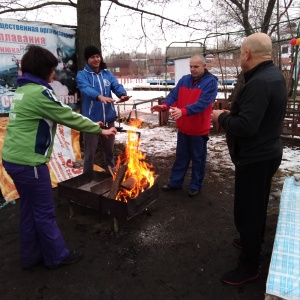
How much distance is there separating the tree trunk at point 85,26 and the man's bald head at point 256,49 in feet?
15.3

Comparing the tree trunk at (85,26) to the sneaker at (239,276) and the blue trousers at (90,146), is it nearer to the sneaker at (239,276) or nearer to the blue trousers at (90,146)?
the blue trousers at (90,146)

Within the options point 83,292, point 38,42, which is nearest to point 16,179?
point 83,292

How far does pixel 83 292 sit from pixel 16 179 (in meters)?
1.32

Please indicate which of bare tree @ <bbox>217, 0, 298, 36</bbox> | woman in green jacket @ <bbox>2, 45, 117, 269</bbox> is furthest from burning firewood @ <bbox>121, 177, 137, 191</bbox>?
bare tree @ <bbox>217, 0, 298, 36</bbox>

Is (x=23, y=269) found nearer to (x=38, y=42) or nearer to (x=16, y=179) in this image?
(x=16, y=179)

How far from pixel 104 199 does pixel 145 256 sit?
0.90m

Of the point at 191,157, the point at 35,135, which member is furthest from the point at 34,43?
the point at 191,157

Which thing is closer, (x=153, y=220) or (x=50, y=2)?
(x=153, y=220)

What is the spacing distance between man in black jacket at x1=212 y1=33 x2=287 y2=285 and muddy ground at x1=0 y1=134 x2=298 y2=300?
0.33 meters

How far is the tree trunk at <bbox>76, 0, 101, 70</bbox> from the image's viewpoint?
6.26 meters

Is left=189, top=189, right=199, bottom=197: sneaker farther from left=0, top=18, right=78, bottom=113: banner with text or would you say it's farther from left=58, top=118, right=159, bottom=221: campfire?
left=0, top=18, right=78, bottom=113: banner with text

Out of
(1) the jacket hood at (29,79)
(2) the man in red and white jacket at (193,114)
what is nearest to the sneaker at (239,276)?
(2) the man in red and white jacket at (193,114)

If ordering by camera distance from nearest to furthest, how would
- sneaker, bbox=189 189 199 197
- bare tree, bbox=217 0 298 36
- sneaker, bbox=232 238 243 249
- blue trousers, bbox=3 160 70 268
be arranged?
blue trousers, bbox=3 160 70 268 < sneaker, bbox=232 238 243 249 < sneaker, bbox=189 189 199 197 < bare tree, bbox=217 0 298 36

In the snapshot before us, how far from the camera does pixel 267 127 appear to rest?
2471 millimetres
